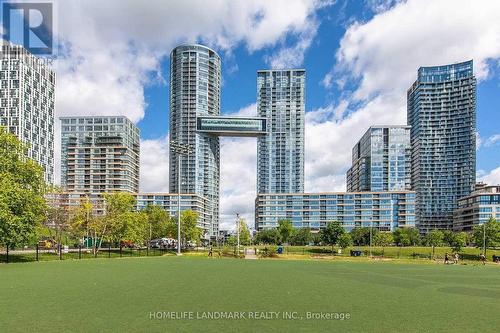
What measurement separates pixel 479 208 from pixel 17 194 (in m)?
153

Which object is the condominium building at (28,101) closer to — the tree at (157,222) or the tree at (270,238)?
the tree at (157,222)

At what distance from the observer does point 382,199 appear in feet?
507

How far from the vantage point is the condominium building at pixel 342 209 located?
152875 mm

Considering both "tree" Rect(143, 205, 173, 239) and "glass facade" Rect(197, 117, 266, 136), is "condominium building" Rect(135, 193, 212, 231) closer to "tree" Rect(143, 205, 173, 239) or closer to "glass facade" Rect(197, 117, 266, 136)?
"glass facade" Rect(197, 117, 266, 136)

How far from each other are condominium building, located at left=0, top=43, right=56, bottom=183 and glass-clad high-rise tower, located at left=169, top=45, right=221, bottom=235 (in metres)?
52.0

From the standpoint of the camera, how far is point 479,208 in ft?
473

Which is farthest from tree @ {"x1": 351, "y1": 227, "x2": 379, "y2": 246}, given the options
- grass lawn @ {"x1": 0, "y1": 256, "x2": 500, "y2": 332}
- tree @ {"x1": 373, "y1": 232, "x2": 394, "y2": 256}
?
grass lawn @ {"x1": 0, "y1": 256, "x2": 500, "y2": 332}

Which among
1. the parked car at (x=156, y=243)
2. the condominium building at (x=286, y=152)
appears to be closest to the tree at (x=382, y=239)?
the parked car at (x=156, y=243)

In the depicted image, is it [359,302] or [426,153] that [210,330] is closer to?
[359,302]

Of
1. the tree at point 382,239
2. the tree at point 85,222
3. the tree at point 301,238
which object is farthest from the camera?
the tree at point 301,238

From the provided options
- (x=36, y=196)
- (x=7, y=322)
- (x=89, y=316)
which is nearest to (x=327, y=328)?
(x=89, y=316)

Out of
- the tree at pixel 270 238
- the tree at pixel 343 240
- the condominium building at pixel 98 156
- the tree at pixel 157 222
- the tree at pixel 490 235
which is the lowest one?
the tree at pixel 270 238

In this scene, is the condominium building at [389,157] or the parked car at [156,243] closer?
the parked car at [156,243]

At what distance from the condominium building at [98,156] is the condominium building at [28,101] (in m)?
13.1
